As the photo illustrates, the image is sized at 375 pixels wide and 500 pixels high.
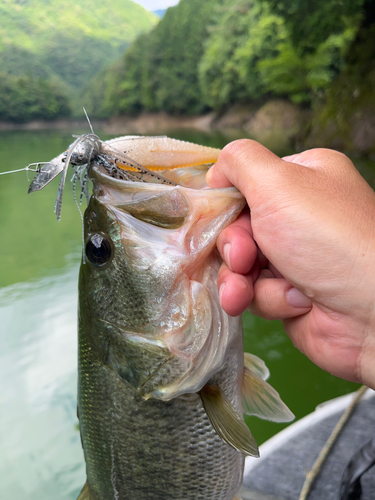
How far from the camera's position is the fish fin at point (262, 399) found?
1.11 m

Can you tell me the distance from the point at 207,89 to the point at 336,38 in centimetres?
1494

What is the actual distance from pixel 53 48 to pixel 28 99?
204 inches

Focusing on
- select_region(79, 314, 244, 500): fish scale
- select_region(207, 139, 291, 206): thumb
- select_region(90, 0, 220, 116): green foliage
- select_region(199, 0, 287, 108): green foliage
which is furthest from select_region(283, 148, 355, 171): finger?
select_region(90, 0, 220, 116): green foliage

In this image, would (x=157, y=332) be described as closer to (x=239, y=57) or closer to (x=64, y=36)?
(x=239, y=57)

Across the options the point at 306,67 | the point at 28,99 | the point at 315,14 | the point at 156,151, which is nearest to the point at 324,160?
the point at 156,151

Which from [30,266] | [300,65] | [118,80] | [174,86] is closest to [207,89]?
[174,86]

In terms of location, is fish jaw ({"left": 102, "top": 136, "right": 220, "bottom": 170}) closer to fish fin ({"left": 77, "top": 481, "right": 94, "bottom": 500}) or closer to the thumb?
the thumb

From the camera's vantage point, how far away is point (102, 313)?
89cm

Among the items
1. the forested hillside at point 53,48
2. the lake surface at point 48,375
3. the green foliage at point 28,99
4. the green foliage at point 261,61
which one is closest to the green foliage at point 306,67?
the green foliage at point 261,61

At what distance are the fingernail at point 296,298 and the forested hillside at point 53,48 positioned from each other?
15.3 m

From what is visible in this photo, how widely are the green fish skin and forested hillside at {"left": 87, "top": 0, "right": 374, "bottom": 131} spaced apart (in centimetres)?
950

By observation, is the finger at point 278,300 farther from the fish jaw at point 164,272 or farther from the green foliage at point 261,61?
the green foliage at point 261,61

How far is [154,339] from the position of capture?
0.84m

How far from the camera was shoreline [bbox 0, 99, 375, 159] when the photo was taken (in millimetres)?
9750
